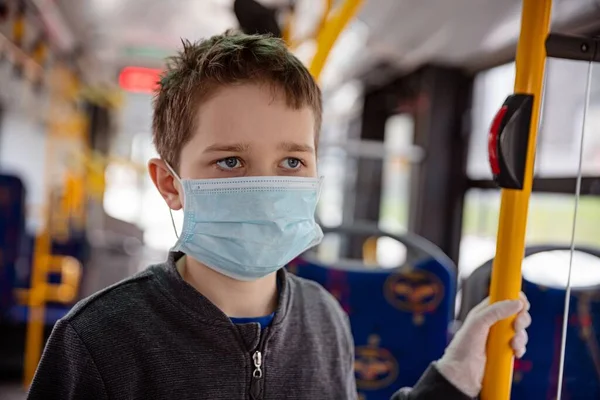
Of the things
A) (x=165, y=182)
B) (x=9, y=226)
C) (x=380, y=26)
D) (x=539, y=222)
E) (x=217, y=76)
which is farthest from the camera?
(x=9, y=226)

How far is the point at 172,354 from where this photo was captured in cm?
99

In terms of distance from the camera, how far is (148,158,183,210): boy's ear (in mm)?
1097

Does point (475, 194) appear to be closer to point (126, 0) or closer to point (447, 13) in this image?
point (447, 13)

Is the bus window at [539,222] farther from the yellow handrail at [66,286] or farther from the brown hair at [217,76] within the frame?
the yellow handrail at [66,286]

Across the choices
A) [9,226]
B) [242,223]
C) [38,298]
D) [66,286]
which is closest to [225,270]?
[242,223]

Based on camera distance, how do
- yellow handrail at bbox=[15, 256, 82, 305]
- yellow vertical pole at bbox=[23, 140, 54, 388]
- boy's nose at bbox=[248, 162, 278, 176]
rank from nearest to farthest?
boy's nose at bbox=[248, 162, 278, 176] → yellow vertical pole at bbox=[23, 140, 54, 388] → yellow handrail at bbox=[15, 256, 82, 305]

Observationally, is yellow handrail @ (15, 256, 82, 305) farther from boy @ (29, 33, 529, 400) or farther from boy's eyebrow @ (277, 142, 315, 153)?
boy's eyebrow @ (277, 142, 315, 153)

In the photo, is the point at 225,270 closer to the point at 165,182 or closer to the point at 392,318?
the point at 165,182

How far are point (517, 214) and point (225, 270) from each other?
1.65ft

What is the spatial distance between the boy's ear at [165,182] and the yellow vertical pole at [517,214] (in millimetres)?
573

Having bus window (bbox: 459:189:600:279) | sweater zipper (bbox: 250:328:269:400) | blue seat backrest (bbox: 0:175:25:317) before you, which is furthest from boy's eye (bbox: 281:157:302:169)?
blue seat backrest (bbox: 0:175:25:317)

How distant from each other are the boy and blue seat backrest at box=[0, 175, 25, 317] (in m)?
2.80

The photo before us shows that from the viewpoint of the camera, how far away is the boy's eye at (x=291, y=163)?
1.04m

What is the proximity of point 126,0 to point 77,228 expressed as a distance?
2324 millimetres
